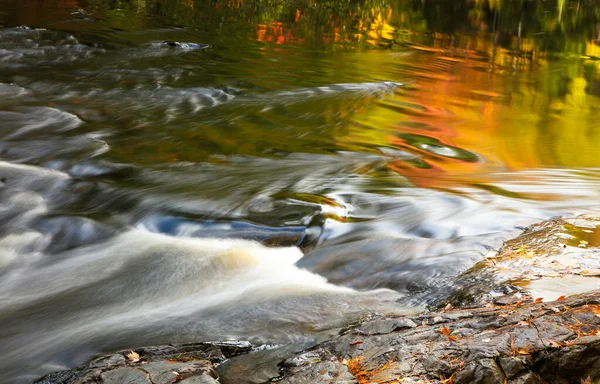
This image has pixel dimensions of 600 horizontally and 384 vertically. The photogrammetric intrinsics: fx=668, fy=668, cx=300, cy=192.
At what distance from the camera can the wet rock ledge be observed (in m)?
2.71

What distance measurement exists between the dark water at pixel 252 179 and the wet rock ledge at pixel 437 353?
1.01ft

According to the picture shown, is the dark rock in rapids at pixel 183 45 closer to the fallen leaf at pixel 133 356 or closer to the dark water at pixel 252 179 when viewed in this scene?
the dark water at pixel 252 179

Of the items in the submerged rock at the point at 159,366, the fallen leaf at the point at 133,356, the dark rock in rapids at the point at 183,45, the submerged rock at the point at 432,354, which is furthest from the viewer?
the dark rock in rapids at the point at 183,45

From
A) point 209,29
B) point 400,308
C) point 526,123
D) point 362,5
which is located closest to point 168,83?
point 526,123

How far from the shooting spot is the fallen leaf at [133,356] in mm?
3145

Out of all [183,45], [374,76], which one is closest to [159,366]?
[374,76]

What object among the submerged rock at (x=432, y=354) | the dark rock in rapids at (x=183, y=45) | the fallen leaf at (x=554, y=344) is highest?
the dark rock in rapids at (x=183, y=45)

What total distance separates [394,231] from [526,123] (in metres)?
5.18

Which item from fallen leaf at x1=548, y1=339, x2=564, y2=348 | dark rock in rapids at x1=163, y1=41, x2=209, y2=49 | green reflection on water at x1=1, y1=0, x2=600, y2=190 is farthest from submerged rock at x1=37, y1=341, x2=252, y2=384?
dark rock in rapids at x1=163, y1=41, x2=209, y2=49

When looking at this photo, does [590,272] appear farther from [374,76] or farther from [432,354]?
[374,76]

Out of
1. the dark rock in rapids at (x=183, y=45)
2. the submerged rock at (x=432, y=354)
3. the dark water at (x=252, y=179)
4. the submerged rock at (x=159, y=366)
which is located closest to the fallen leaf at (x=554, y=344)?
the submerged rock at (x=432, y=354)

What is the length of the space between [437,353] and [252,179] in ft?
12.1

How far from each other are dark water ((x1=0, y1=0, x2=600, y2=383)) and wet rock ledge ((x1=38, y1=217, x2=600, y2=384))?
31 centimetres

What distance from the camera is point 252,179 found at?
6301 mm
